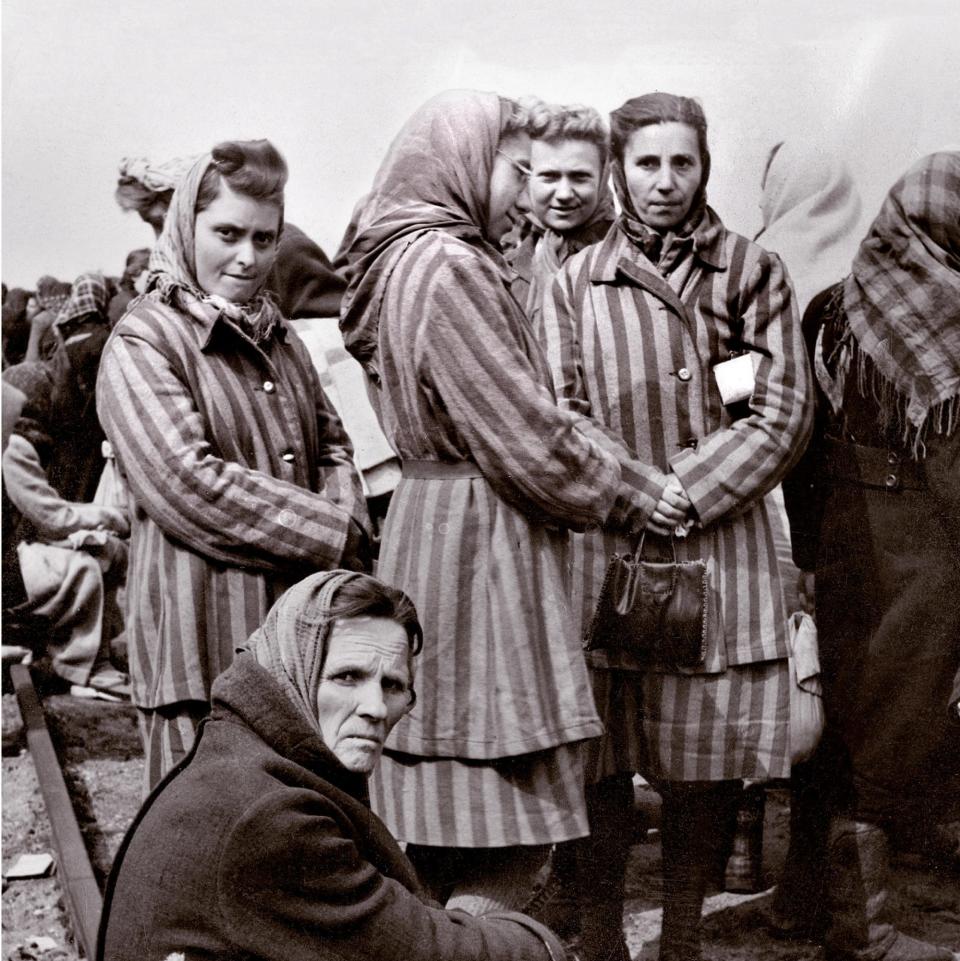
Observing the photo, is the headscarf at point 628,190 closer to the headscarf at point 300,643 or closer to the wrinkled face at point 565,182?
the wrinkled face at point 565,182

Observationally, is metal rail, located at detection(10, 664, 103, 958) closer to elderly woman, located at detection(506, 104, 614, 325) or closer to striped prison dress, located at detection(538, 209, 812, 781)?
striped prison dress, located at detection(538, 209, 812, 781)

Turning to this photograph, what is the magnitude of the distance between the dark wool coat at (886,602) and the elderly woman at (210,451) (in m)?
1.15

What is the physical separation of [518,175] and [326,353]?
110cm

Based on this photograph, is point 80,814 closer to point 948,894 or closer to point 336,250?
point 336,250

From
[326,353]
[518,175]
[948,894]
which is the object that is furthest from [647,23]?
[948,894]

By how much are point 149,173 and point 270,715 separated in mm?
2085

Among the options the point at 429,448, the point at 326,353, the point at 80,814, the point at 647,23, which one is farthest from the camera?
the point at 80,814

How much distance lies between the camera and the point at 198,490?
272 centimetres

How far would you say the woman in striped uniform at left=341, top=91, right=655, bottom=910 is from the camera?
2.53 metres

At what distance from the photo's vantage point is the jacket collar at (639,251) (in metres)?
→ 3.11

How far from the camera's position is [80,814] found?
15.0 ft

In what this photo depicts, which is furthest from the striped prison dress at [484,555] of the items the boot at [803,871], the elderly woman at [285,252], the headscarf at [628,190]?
the elderly woman at [285,252]

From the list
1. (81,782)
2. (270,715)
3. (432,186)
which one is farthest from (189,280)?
(81,782)

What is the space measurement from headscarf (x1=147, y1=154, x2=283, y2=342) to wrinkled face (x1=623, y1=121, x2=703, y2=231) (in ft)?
2.77
